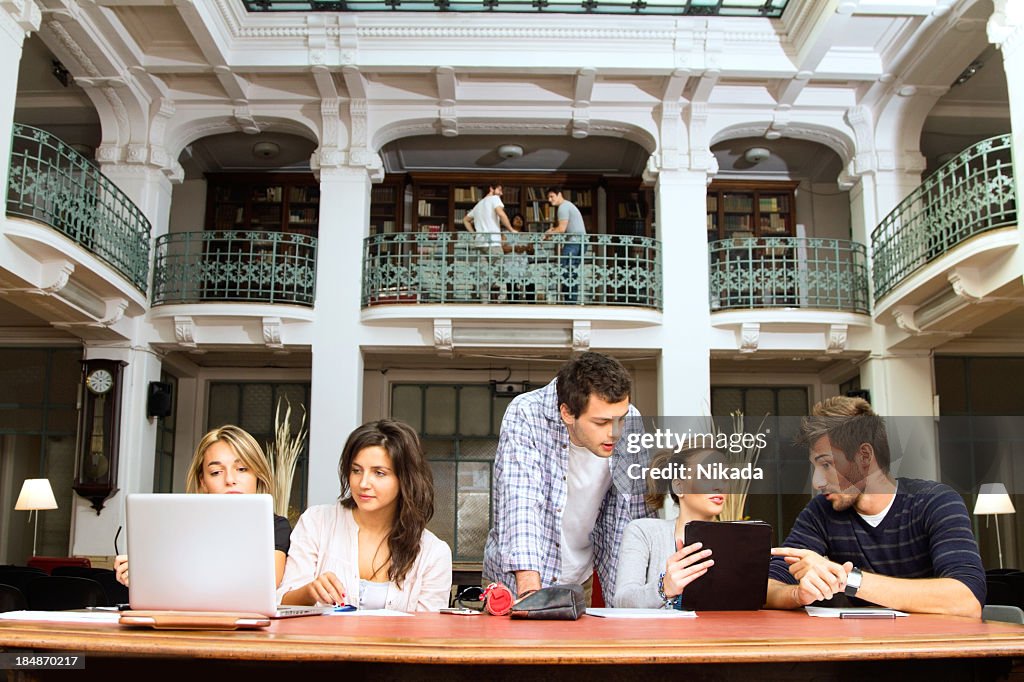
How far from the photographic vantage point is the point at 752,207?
12.7m

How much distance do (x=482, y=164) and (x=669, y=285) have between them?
3586 mm

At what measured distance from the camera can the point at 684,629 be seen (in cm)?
Result: 208

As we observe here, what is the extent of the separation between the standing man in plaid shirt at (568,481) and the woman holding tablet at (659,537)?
0.19 m

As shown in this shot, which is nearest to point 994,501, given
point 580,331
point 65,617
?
point 580,331

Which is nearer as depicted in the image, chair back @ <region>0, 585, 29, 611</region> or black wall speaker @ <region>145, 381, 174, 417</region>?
chair back @ <region>0, 585, 29, 611</region>

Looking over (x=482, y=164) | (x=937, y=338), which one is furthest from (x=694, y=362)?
(x=482, y=164)

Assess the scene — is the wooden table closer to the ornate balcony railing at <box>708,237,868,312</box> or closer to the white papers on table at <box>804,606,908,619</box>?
the white papers on table at <box>804,606,908,619</box>

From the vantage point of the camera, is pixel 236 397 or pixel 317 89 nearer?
pixel 317 89

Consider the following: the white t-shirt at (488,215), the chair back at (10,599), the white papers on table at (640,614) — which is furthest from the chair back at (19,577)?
the white t-shirt at (488,215)

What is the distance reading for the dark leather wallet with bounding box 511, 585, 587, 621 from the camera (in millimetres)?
2322

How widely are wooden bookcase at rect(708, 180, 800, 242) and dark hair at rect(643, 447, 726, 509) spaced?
9.80 meters

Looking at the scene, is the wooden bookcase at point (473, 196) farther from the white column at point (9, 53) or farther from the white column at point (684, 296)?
the white column at point (9, 53)

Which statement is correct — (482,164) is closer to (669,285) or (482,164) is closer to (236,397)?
(669,285)

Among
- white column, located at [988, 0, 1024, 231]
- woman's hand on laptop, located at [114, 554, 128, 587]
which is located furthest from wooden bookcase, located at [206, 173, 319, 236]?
woman's hand on laptop, located at [114, 554, 128, 587]
